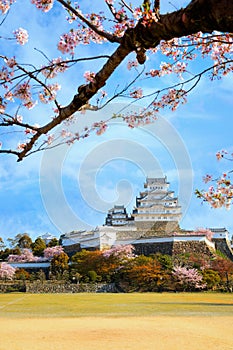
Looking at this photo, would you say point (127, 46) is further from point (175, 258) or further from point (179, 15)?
point (175, 258)

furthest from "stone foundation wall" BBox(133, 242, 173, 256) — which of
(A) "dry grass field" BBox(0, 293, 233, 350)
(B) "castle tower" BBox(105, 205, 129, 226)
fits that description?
(A) "dry grass field" BBox(0, 293, 233, 350)

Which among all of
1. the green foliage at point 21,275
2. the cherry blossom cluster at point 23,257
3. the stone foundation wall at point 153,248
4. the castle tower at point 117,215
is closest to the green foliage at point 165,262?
the stone foundation wall at point 153,248

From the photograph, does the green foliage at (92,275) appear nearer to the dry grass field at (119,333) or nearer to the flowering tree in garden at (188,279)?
the flowering tree in garden at (188,279)

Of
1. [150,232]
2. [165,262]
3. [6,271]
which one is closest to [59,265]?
[6,271]

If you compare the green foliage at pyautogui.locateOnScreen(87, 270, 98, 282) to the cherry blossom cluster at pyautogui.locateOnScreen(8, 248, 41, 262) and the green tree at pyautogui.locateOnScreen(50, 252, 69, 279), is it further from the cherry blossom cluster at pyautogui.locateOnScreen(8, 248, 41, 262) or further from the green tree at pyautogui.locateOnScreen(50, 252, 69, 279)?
the cherry blossom cluster at pyautogui.locateOnScreen(8, 248, 41, 262)

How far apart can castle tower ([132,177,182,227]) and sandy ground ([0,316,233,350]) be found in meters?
28.3

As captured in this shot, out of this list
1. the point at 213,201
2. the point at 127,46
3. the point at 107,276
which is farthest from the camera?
the point at 107,276

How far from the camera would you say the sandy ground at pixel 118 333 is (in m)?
5.24

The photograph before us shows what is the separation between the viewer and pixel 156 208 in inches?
1467

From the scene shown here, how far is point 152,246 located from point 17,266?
11.0 meters

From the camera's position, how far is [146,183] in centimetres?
4162

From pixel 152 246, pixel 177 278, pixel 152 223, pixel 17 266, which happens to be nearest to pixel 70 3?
pixel 177 278

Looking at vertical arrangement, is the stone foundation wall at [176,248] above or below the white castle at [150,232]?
below

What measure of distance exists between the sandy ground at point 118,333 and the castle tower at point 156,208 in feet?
92.7
